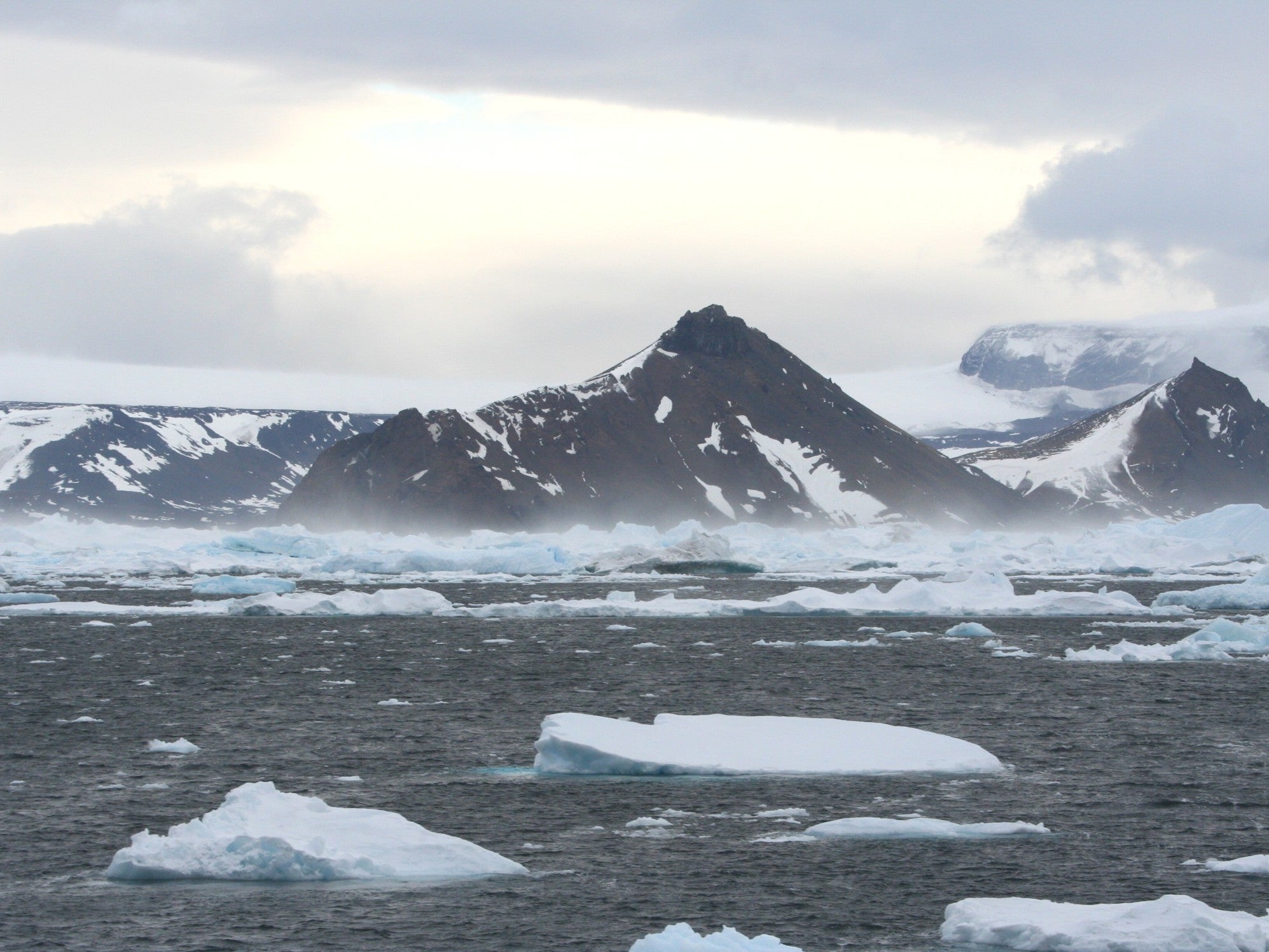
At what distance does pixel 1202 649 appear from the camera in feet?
138

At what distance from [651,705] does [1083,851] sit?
15.3 m

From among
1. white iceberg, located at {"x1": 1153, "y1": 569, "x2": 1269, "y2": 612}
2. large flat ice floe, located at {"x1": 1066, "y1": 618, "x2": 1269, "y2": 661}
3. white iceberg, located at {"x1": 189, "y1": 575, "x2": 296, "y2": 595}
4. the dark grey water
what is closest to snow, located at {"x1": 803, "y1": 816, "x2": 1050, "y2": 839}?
the dark grey water

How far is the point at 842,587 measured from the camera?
85125mm

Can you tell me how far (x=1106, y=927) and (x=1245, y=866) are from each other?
4.61m

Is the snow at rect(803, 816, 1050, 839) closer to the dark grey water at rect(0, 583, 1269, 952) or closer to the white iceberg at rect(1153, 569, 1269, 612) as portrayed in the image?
the dark grey water at rect(0, 583, 1269, 952)

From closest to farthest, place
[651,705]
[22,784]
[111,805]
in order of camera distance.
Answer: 1. [111,805]
2. [22,784]
3. [651,705]

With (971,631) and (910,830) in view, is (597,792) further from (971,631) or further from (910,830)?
(971,631)

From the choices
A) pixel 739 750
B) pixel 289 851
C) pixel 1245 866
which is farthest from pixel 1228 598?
pixel 289 851

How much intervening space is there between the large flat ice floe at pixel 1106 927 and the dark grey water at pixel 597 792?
63cm

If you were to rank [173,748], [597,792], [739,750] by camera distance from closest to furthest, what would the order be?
[597,792] < [739,750] < [173,748]

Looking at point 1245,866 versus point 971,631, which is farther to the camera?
point 971,631

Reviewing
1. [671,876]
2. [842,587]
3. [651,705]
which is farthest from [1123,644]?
[842,587]

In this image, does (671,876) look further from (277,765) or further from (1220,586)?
(1220,586)

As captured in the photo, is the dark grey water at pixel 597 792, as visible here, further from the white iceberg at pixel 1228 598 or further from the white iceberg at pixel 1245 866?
the white iceberg at pixel 1228 598
